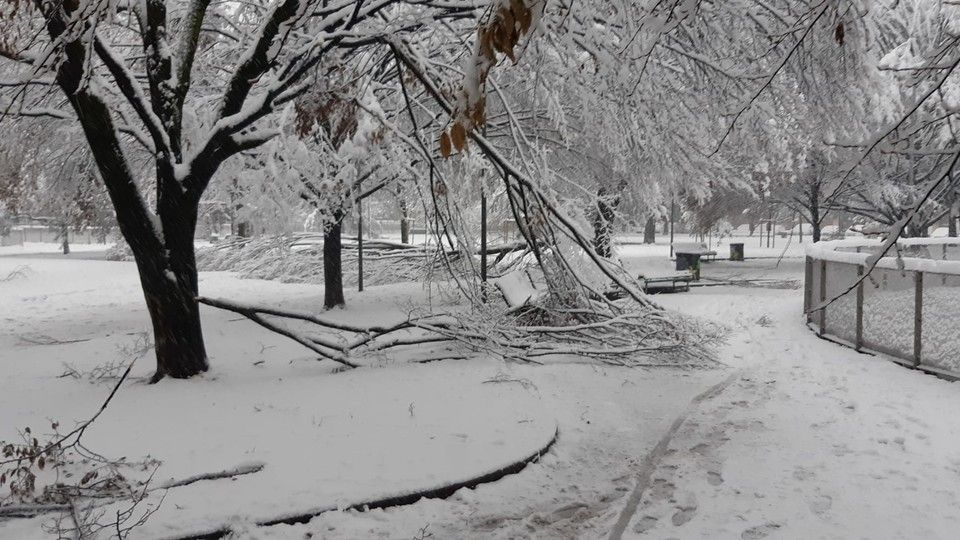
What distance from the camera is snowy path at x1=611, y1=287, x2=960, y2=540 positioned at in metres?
4.94

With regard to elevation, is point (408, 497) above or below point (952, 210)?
below

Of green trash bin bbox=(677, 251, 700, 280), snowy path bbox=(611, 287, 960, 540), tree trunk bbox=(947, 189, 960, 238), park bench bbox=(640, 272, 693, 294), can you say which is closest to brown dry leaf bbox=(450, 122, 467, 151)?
tree trunk bbox=(947, 189, 960, 238)

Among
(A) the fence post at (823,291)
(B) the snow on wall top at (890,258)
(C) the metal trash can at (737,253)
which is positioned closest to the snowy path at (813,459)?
(B) the snow on wall top at (890,258)

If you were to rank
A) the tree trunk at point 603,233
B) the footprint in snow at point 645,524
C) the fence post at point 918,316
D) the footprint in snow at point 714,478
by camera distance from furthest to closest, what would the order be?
1. the tree trunk at point 603,233
2. the fence post at point 918,316
3. the footprint in snow at point 714,478
4. the footprint in snow at point 645,524

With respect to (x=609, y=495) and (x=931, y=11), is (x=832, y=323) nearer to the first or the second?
(x=609, y=495)

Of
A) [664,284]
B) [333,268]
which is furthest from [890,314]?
[333,268]

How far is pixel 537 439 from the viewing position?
654 centimetres

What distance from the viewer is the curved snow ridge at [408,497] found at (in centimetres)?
450

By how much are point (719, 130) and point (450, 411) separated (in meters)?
6.13

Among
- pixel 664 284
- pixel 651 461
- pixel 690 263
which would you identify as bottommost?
pixel 651 461

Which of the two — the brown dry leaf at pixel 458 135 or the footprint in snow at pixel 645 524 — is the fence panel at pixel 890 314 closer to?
the footprint in snow at pixel 645 524

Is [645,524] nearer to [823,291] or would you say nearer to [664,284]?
[823,291]

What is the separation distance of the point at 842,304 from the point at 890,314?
5.17 ft

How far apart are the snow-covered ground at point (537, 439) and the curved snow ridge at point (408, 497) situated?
0.06 meters
